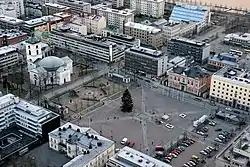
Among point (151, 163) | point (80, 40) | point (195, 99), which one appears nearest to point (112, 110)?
point (195, 99)

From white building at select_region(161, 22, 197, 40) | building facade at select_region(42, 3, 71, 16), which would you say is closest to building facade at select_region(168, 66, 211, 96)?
white building at select_region(161, 22, 197, 40)

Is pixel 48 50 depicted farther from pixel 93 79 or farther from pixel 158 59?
pixel 158 59

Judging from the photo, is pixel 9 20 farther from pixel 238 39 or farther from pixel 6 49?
pixel 238 39

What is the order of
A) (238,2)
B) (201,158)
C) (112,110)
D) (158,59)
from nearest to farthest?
1. (201,158)
2. (112,110)
3. (158,59)
4. (238,2)

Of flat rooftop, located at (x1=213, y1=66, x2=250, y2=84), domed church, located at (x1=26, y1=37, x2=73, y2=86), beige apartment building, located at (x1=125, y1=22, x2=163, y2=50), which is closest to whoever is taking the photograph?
flat rooftop, located at (x1=213, y1=66, x2=250, y2=84)

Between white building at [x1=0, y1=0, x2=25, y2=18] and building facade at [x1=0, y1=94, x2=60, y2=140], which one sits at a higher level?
white building at [x1=0, y1=0, x2=25, y2=18]

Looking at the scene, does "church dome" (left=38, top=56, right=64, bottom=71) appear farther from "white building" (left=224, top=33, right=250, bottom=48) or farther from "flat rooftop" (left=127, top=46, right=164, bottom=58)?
"white building" (left=224, top=33, right=250, bottom=48)
